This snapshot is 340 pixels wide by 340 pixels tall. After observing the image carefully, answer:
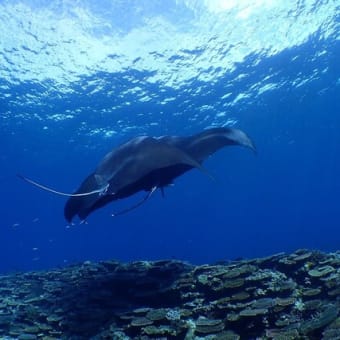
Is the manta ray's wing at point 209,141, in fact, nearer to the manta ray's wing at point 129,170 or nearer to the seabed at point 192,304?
the manta ray's wing at point 129,170

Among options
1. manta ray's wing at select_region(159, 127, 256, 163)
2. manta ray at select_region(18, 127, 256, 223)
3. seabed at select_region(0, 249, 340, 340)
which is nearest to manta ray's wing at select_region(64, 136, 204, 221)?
manta ray at select_region(18, 127, 256, 223)

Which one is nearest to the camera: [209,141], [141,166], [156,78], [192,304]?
[192,304]

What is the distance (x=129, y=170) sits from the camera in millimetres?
6922

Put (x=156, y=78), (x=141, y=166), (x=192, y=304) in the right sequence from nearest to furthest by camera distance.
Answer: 1. (x=192, y=304)
2. (x=141, y=166)
3. (x=156, y=78)

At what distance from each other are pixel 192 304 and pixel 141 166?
2.85m

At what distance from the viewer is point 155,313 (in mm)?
6398

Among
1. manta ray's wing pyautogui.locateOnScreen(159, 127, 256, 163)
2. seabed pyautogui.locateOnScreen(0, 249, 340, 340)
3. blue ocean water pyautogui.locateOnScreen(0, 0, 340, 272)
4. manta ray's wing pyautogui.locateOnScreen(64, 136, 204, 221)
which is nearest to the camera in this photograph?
seabed pyautogui.locateOnScreen(0, 249, 340, 340)

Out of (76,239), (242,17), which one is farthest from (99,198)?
(76,239)

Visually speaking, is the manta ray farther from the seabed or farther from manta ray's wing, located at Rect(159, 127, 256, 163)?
the seabed

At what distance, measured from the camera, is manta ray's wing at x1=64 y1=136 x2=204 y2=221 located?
681cm

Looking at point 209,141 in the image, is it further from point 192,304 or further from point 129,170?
point 192,304

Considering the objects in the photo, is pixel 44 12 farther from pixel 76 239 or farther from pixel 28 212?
pixel 76 239

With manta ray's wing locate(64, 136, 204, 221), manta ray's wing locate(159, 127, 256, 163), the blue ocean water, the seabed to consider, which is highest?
the blue ocean water

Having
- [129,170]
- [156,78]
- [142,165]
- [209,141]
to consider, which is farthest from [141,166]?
[156,78]
